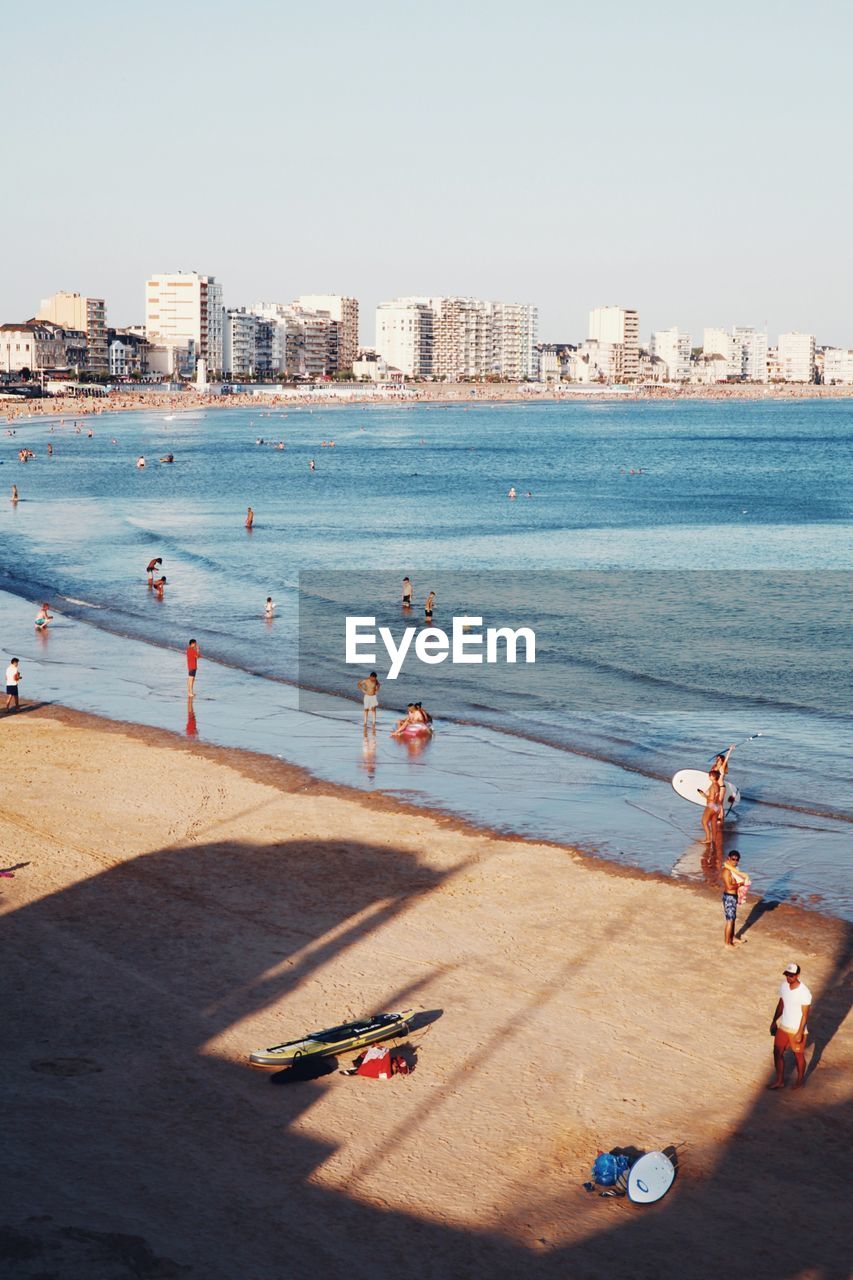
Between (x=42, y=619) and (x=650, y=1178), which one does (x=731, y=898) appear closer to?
(x=650, y=1178)

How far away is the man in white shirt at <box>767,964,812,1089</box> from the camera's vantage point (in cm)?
1286

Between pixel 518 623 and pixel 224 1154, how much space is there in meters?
30.5

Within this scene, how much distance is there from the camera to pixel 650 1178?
433 inches

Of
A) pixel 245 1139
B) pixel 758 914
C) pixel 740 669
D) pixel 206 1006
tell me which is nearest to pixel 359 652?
pixel 740 669

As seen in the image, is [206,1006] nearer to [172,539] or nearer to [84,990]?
[84,990]

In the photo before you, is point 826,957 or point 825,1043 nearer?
point 825,1043

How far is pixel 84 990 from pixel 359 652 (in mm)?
22001

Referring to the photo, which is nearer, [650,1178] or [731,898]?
[650,1178]

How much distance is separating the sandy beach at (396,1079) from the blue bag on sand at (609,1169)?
192 millimetres

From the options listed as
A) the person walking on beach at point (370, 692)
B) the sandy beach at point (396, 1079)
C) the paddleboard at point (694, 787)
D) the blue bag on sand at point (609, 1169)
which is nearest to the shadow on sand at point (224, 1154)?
the sandy beach at point (396, 1079)

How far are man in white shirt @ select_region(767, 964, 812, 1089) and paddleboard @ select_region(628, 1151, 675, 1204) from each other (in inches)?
86.3

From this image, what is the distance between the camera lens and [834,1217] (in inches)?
425

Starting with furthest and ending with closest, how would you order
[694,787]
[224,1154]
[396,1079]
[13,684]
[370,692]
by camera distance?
1. [13,684]
2. [370,692]
3. [694,787]
4. [396,1079]
5. [224,1154]

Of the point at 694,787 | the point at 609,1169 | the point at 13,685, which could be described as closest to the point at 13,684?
the point at 13,685
